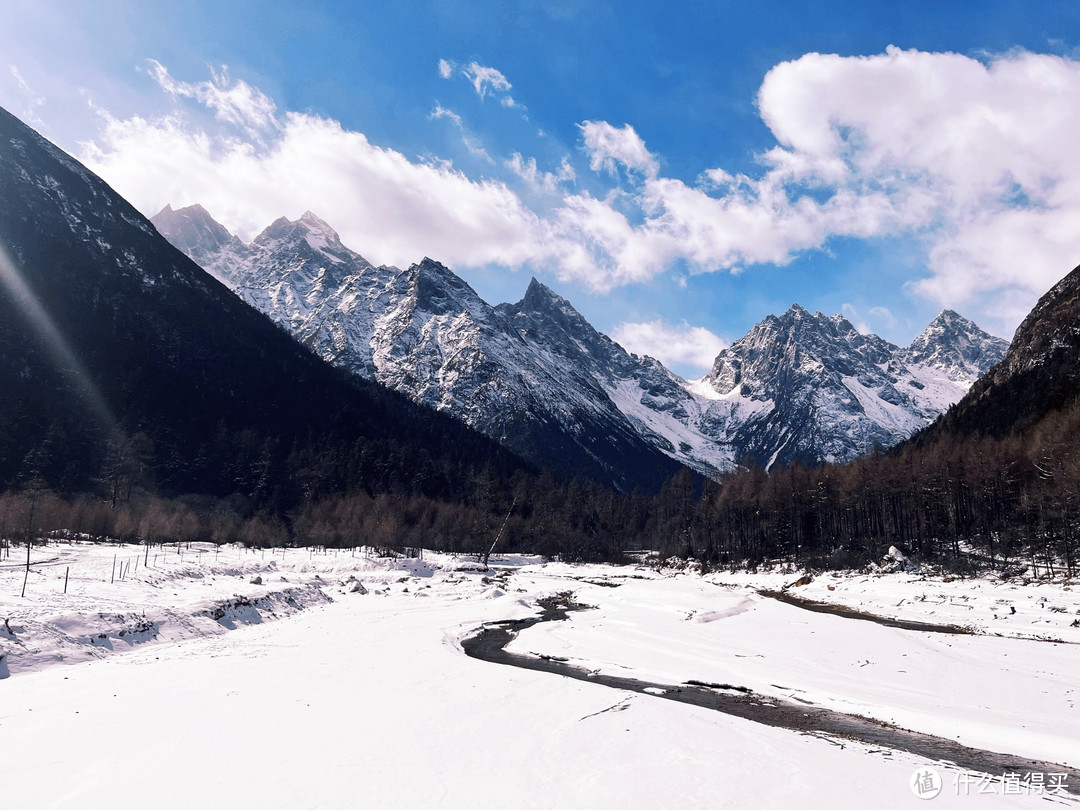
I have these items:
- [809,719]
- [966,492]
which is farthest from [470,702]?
[966,492]

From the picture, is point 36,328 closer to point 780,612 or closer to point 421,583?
point 421,583

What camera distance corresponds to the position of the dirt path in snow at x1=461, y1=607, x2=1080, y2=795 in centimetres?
1634

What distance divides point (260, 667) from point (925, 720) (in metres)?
27.1

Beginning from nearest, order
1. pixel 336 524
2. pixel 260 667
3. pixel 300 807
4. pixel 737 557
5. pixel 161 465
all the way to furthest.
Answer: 1. pixel 300 807
2. pixel 260 667
3. pixel 737 557
4. pixel 336 524
5. pixel 161 465

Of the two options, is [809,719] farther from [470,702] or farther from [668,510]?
[668,510]

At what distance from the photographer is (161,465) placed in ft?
446

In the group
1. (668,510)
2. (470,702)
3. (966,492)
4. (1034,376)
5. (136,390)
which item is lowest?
(668,510)

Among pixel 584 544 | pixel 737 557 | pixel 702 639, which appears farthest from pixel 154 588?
pixel 584 544

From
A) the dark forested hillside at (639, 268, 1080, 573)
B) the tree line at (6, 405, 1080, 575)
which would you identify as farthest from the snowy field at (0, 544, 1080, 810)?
the tree line at (6, 405, 1080, 575)

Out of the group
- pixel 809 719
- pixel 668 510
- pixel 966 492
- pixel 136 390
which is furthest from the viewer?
pixel 668 510

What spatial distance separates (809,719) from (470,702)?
12781 mm

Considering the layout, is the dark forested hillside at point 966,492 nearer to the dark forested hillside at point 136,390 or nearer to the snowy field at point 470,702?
the snowy field at point 470,702

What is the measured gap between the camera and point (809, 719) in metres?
20.6

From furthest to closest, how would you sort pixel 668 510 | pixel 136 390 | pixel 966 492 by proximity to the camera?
pixel 668 510
pixel 136 390
pixel 966 492
